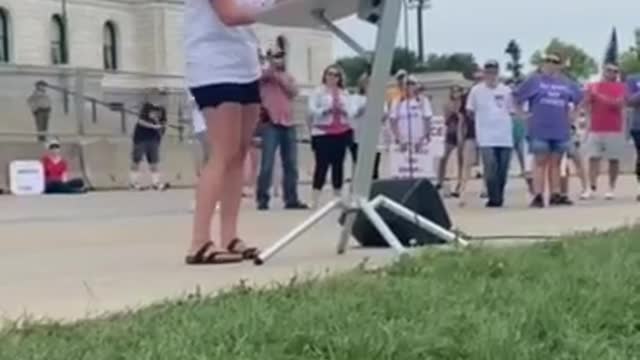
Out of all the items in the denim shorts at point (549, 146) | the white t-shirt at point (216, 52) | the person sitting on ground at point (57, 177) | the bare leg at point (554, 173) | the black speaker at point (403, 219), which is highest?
the white t-shirt at point (216, 52)

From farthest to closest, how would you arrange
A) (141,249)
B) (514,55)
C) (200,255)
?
1. (514,55)
2. (141,249)
3. (200,255)

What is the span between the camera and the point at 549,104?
57.6 ft

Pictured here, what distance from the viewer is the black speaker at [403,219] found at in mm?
9930

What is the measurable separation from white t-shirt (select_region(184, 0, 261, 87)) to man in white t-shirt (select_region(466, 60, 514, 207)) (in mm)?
8465

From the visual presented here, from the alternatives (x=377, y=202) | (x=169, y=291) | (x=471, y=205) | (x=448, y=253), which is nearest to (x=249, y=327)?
(x=169, y=291)

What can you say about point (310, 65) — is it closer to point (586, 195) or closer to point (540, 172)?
point (586, 195)

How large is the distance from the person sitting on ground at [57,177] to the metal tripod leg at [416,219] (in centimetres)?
1711

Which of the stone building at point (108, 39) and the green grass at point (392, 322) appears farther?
the stone building at point (108, 39)

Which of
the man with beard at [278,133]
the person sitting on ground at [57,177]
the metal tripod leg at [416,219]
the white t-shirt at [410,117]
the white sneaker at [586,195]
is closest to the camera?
the metal tripod leg at [416,219]

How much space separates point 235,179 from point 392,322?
3.73 m

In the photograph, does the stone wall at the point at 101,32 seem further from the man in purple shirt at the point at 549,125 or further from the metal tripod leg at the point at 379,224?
the metal tripod leg at the point at 379,224

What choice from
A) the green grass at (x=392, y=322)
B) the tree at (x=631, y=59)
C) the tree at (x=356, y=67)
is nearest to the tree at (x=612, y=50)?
the tree at (x=356, y=67)

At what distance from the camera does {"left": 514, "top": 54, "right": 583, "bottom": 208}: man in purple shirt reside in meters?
17.4

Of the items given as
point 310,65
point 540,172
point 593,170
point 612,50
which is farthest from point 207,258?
point 310,65
